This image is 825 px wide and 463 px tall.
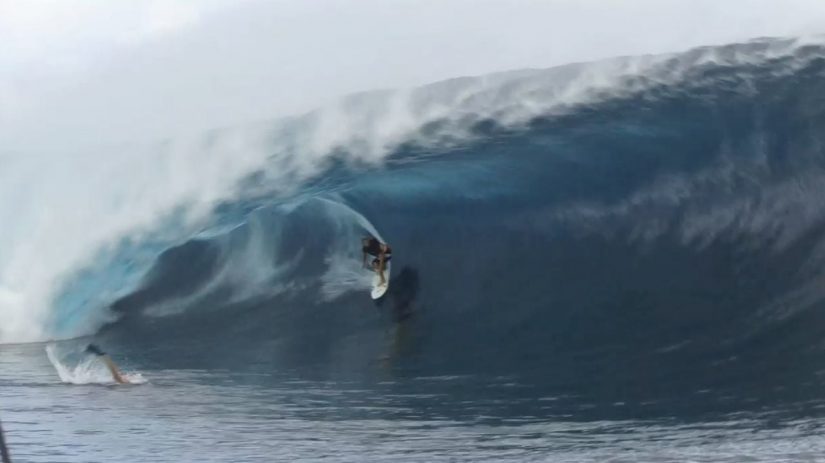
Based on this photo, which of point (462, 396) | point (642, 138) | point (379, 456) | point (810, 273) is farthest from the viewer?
point (642, 138)

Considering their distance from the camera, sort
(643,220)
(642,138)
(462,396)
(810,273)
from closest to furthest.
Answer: (462,396), (810,273), (643,220), (642,138)

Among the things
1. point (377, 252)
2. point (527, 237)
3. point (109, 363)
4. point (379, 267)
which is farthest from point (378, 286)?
point (109, 363)

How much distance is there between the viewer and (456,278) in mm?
11078

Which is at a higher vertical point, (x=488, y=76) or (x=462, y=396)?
(x=488, y=76)

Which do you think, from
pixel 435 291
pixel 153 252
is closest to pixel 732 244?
pixel 435 291

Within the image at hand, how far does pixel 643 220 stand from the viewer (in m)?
11.5

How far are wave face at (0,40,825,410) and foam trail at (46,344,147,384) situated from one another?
2.02ft

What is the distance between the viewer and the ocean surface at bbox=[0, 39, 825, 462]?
8.24 meters

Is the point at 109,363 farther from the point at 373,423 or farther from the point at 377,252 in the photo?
the point at 373,423

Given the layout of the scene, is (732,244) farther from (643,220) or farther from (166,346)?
(166,346)

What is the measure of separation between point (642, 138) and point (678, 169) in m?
0.67

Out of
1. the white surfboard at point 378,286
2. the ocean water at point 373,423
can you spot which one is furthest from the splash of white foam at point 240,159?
the ocean water at point 373,423

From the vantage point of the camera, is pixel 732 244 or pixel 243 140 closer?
pixel 732 244

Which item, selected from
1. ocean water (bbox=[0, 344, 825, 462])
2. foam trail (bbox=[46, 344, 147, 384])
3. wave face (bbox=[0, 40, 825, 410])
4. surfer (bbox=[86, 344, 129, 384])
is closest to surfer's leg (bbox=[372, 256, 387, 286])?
wave face (bbox=[0, 40, 825, 410])
